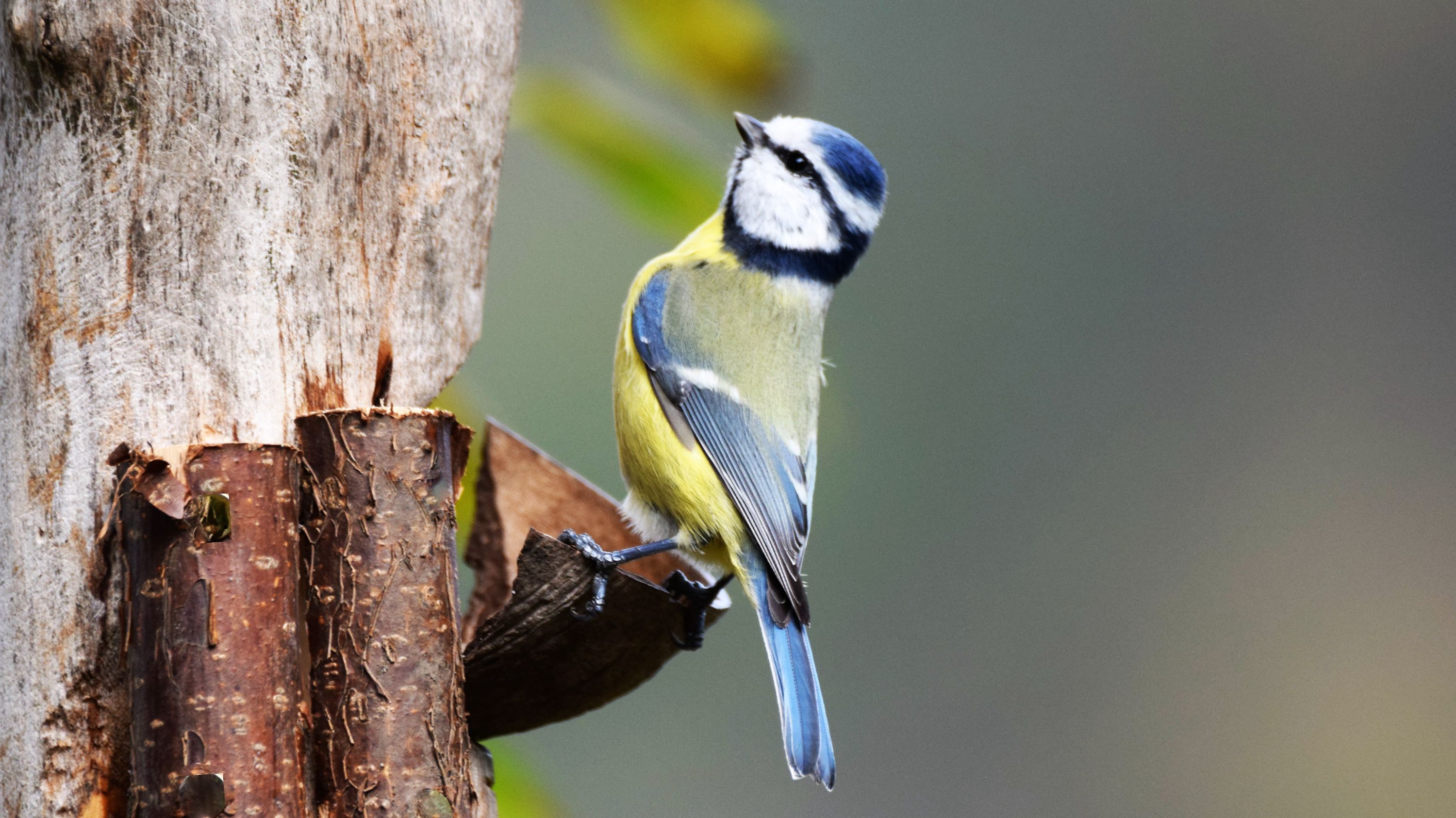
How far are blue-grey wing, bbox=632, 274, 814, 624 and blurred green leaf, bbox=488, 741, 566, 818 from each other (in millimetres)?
379

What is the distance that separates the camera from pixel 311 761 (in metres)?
1.06

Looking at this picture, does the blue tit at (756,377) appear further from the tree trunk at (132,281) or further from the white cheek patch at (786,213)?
the tree trunk at (132,281)

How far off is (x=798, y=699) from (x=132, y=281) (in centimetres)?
87

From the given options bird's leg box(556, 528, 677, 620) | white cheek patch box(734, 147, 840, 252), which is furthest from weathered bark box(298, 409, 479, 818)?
white cheek patch box(734, 147, 840, 252)

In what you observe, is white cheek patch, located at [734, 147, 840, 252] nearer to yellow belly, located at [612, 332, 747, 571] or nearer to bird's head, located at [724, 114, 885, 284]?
bird's head, located at [724, 114, 885, 284]

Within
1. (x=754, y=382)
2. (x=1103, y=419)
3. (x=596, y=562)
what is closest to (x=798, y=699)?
(x=596, y=562)

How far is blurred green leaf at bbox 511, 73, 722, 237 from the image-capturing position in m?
1.35

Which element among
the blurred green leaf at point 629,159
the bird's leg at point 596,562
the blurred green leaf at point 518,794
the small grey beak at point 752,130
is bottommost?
the blurred green leaf at point 518,794

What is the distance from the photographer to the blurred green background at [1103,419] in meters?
3.83

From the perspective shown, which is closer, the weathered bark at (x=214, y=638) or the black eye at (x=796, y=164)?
the weathered bark at (x=214, y=638)

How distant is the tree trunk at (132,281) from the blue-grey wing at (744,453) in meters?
0.50

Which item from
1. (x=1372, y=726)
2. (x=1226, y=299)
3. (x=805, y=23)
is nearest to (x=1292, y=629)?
(x=1372, y=726)

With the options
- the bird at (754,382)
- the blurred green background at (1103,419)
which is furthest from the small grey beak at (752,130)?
the blurred green background at (1103,419)

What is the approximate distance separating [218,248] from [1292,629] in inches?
151
